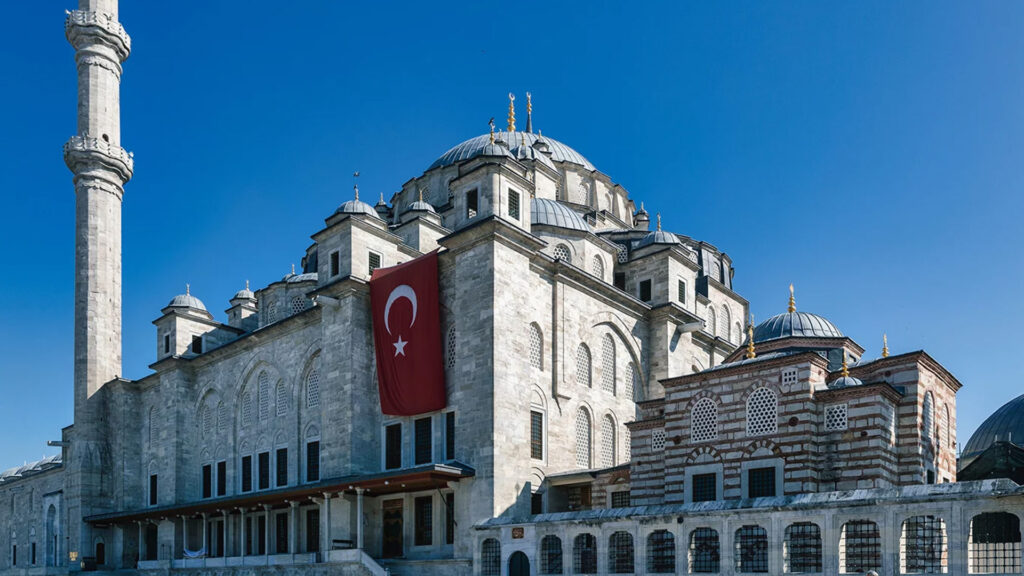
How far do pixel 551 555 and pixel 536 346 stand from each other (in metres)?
6.24

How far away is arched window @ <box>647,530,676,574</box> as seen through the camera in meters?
16.4

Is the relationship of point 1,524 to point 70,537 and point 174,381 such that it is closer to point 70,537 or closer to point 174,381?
point 70,537

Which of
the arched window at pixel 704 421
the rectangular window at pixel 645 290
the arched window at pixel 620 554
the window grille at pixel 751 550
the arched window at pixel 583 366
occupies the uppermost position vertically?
the rectangular window at pixel 645 290

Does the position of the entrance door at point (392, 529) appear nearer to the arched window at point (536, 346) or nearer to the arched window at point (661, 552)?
the arched window at point (536, 346)

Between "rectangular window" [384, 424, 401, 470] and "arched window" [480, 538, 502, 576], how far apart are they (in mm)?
4532

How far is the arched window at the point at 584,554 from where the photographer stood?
17.8 metres

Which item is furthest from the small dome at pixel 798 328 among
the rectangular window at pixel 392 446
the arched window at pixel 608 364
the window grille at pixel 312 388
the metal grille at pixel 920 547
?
the window grille at pixel 312 388

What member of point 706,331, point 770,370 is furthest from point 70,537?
point 770,370

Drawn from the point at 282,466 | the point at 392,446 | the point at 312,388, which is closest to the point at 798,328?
Result: the point at 392,446

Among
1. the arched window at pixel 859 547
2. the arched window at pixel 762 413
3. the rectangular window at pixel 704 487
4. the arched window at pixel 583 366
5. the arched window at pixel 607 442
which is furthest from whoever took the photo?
the arched window at pixel 607 442

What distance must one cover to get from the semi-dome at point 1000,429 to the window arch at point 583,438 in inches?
474

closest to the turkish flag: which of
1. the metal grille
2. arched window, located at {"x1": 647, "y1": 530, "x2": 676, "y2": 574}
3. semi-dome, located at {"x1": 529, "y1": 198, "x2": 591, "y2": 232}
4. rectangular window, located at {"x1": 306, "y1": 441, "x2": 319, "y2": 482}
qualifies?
rectangular window, located at {"x1": 306, "y1": 441, "x2": 319, "y2": 482}

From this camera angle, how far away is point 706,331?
3084 centimetres

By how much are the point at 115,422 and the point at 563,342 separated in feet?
70.4
